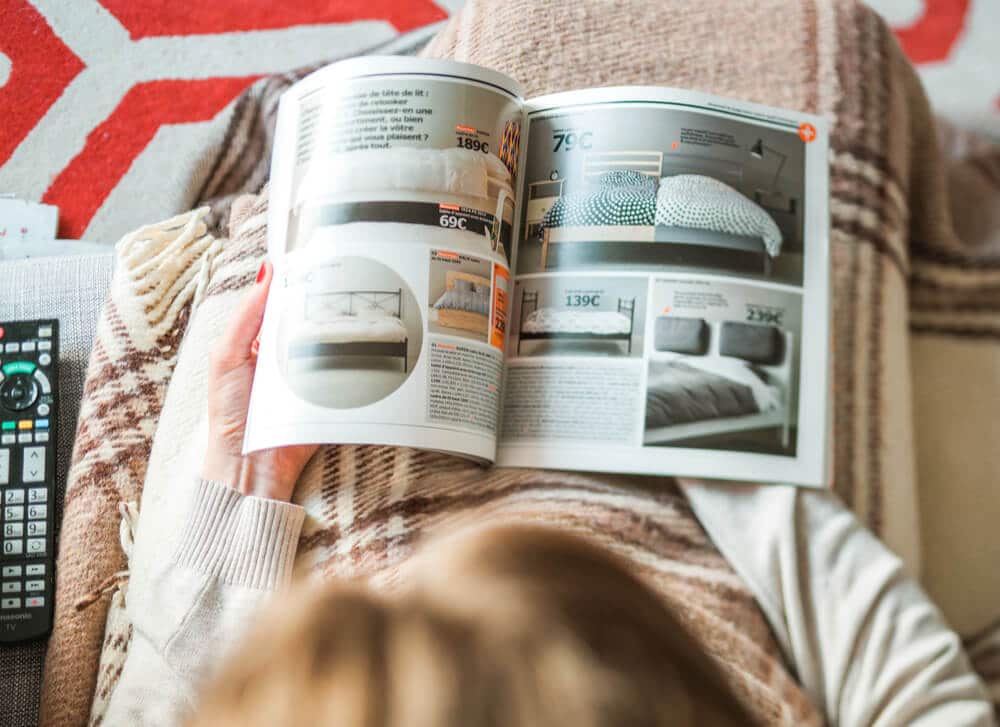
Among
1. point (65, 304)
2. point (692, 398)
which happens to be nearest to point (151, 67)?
point (65, 304)

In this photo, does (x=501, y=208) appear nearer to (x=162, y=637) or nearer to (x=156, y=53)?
(x=162, y=637)

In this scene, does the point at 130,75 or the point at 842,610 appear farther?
the point at 130,75

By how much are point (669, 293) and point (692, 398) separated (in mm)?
72

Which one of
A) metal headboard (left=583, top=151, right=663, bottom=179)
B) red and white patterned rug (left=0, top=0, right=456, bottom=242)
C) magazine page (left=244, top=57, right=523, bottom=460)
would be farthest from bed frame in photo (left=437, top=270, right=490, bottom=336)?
red and white patterned rug (left=0, top=0, right=456, bottom=242)

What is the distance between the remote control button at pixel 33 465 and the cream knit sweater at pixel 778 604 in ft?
0.39

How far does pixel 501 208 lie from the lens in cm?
61

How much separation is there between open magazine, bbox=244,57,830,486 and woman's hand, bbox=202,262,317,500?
3 centimetres

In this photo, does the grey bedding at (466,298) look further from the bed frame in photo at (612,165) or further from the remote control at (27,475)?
the remote control at (27,475)

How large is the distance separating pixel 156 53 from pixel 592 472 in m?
0.72

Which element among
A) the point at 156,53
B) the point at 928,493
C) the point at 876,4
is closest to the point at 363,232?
the point at 928,493

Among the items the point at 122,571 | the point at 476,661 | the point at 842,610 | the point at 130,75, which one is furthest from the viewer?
the point at 130,75

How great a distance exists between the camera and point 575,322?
24.2 inches

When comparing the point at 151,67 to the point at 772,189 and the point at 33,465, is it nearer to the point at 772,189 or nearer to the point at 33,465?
the point at 33,465

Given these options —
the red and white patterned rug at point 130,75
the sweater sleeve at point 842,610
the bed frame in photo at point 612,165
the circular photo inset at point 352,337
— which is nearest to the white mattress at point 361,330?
the circular photo inset at point 352,337
